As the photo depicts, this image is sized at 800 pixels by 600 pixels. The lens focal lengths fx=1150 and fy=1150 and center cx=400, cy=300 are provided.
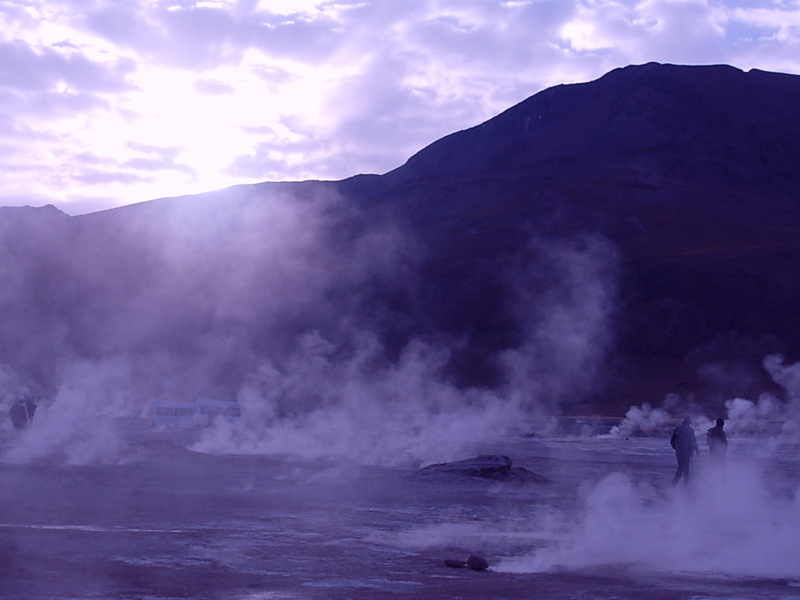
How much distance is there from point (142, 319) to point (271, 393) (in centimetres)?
1968

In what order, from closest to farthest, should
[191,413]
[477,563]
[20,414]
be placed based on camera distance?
[477,563], [20,414], [191,413]

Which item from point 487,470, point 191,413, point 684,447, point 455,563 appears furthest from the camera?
point 191,413

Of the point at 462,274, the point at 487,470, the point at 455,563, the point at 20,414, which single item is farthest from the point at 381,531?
the point at 462,274

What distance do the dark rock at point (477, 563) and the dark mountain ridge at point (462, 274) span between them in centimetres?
5050

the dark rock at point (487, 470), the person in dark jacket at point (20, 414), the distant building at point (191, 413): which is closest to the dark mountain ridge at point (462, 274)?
the distant building at point (191, 413)

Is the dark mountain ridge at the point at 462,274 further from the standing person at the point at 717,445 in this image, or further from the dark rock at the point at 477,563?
the dark rock at the point at 477,563

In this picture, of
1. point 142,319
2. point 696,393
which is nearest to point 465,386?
point 696,393

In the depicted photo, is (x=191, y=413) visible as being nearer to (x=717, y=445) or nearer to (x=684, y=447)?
(x=717, y=445)

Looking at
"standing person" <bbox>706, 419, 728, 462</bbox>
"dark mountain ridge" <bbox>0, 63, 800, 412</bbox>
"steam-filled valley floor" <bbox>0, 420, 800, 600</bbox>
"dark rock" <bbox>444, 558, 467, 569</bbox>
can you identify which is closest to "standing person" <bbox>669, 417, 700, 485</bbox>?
"steam-filled valley floor" <bbox>0, 420, 800, 600</bbox>

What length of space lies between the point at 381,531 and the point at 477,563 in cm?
321

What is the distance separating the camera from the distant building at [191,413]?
42.8 metres

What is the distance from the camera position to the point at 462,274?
90.6 metres

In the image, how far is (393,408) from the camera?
52906 millimetres

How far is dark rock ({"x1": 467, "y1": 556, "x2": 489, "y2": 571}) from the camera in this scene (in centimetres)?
1186
